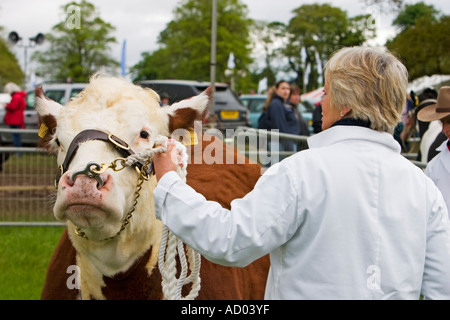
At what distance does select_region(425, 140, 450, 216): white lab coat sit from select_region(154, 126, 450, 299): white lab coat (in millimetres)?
2188

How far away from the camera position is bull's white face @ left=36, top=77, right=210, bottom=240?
2.60 metres

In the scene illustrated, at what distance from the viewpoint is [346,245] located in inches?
77.4

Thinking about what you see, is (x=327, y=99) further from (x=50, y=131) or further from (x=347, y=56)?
(x=50, y=131)

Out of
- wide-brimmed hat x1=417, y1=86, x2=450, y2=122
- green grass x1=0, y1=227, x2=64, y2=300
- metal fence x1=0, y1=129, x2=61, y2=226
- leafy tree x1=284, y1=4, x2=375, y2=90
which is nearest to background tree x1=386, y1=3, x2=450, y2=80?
metal fence x1=0, y1=129, x2=61, y2=226

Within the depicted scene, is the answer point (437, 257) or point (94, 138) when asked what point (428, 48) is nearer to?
point (94, 138)

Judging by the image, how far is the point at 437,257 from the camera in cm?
209

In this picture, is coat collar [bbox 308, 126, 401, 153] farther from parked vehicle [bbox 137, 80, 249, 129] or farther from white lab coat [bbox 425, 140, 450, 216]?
parked vehicle [bbox 137, 80, 249, 129]

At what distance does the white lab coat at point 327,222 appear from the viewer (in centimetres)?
195

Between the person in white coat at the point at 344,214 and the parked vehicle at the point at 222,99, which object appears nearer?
the person in white coat at the point at 344,214

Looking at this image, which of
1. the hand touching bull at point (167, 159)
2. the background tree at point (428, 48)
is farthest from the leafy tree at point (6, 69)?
the hand touching bull at point (167, 159)

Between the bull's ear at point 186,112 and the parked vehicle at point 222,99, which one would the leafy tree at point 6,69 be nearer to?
the parked vehicle at point 222,99
